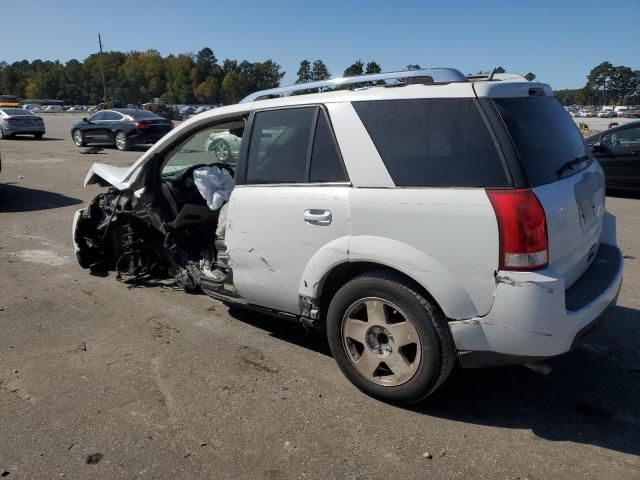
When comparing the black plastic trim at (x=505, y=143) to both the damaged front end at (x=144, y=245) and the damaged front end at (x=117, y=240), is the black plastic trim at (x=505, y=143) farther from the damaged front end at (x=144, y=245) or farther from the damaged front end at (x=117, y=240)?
the damaged front end at (x=117, y=240)

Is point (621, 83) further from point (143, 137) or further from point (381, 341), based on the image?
point (381, 341)

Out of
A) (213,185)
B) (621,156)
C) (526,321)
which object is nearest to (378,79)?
(526,321)

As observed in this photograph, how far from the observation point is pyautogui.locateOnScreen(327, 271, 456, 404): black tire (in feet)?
9.53

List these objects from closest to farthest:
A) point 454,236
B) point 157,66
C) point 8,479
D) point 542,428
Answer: point 8,479 < point 454,236 < point 542,428 < point 157,66

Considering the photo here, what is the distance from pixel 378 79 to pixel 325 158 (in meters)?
0.62

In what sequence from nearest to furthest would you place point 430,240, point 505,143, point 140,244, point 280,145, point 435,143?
point 505,143
point 430,240
point 435,143
point 280,145
point 140,244

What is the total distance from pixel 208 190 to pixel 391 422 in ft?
8.94

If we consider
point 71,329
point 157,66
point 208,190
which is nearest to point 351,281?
point 208,190

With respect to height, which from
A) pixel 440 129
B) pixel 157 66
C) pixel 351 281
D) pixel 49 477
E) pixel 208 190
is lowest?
pixel 49 477

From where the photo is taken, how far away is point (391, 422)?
305cm

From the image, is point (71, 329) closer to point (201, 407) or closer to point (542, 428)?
point (201, 407)

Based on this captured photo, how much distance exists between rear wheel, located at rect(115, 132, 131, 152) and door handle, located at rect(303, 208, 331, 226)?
17893 mm

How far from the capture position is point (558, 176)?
2992mm

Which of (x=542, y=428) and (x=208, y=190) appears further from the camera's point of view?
(x=208, y=190)
